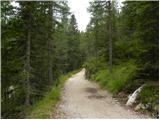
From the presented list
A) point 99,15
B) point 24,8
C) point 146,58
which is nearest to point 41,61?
point 24,8

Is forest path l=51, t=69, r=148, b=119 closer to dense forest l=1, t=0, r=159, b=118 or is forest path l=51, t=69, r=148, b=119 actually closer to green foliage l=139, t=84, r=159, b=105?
green foliage l=139, t=84, r=159, b=105

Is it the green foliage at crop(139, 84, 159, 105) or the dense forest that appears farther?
the dense forest

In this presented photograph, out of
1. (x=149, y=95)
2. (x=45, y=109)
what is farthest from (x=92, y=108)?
(x=149, y=95)

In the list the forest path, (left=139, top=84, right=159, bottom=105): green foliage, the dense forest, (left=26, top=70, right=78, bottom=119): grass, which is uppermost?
the dense forest

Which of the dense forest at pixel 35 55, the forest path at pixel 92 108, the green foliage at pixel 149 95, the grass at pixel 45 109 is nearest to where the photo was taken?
the grass at pixel 45 109

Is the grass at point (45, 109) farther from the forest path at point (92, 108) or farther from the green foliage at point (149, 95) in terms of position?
the green foliage at point (149, 95)

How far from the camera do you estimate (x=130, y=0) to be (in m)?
17.8

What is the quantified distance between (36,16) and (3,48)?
156 inches

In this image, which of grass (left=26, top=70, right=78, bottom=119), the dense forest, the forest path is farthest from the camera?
the dense forest

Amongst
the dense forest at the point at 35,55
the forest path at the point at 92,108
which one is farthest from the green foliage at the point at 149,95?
the forest path at the point at 92,108

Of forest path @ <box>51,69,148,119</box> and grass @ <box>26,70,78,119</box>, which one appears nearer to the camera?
grass @ <box>26,70,78,119</box>

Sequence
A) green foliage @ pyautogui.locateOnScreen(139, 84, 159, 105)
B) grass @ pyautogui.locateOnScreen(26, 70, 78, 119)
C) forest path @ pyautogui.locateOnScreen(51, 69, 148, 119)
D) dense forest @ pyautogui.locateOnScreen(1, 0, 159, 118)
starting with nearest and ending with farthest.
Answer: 1. grass @ pyautogui.locateOnScreen(26, 70, 78, 119)
2. forest path @ pyautogui.locateOnScreen(51, 69, 148, 119)
3. green foliage @ pyautogui.locateOnScreen(139, 84, 159, 105)
4. dense forest @ pyautogui.locateOnScreen(1, 0, 159, 118)

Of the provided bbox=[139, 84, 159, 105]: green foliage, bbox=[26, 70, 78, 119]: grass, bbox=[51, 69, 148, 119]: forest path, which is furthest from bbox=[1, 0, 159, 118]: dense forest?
bbox=[51, 69, 148, 119]: forest path

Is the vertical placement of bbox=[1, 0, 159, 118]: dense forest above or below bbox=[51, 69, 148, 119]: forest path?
above
